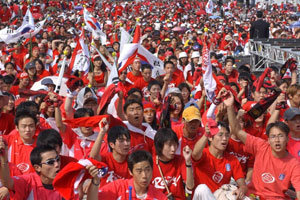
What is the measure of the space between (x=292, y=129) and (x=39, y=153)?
113 inches

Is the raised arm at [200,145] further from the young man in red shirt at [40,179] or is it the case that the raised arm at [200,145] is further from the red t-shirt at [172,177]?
the young man in red shirt at [40,179]

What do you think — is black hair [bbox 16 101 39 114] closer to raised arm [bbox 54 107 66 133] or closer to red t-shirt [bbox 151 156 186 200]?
raised arm [bbox 54 107 66 133]

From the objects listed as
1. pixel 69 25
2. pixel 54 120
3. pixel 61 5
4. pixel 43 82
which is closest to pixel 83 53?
pixel 43 82

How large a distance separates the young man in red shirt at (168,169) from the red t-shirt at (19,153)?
1316 mm

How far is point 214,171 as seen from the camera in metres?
5.04

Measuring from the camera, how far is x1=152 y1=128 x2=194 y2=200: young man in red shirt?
4.88 m

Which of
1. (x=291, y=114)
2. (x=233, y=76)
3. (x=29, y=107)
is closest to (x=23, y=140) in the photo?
(x=29, y=107)

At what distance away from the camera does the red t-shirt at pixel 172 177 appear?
4.89 metres

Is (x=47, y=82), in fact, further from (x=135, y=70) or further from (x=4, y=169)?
(x=4, y=169)

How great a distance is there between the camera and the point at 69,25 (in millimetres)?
21203

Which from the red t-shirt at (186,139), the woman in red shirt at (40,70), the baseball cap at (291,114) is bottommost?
the red t-shirt at (186,139)

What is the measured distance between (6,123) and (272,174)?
3367mm

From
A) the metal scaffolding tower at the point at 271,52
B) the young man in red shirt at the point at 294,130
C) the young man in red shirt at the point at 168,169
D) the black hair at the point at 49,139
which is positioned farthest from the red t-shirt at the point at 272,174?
the metal scaffolding tower at the point at 271,52

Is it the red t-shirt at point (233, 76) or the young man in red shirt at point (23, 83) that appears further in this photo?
the red t-shirt at point (233, 76)
